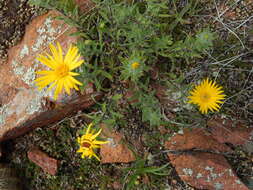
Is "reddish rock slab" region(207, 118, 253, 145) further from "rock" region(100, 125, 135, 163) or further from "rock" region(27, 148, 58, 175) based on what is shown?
"rock" region(27, 148, 58, 175)

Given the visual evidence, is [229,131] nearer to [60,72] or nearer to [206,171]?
[206,171]

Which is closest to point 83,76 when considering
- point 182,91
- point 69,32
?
point 69,32

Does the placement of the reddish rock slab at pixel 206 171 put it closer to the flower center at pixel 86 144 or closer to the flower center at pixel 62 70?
the flower center at pixel 86 144

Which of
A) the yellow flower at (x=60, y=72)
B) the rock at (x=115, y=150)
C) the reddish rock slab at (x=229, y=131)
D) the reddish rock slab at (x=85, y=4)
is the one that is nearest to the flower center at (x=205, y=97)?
the reddish rock slab at (x=229, y=131)

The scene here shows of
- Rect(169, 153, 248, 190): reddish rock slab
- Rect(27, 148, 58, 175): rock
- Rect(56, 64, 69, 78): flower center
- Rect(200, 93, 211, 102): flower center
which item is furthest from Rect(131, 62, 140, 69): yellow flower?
Rect(27, 148, 58, 175): rock

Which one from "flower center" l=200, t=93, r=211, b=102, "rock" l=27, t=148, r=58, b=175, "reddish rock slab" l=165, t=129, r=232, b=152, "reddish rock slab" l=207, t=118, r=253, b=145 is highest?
"flower center" l=200, t=93, r=211, b=102

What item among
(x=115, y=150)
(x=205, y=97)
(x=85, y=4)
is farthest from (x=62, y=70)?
(x=205, y=97)
